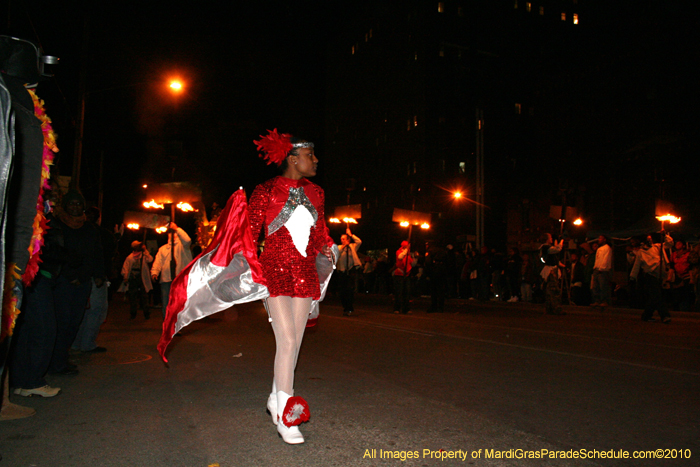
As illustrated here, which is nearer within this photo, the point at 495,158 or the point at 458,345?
the point at 458,345

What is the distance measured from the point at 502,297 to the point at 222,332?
42.3 feet

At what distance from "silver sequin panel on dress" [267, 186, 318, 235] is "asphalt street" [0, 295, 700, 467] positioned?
145cm

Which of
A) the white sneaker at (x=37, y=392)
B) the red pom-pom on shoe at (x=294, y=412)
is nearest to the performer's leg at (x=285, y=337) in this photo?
the red pom-pom on shoe at (x=294, y=412)

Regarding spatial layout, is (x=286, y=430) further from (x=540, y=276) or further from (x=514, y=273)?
(x=514, y=273)

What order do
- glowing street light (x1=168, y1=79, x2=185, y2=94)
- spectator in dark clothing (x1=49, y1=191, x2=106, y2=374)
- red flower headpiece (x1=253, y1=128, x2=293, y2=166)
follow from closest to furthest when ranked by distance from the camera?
red flower headpiece (x1=253, y1=128, x2=293, y2=166)
spectator in dark clothing (x1=49, y1=191, x2=106, y2=374)
glowing street light (x1=168, y1=79, x2=185, y2=94)

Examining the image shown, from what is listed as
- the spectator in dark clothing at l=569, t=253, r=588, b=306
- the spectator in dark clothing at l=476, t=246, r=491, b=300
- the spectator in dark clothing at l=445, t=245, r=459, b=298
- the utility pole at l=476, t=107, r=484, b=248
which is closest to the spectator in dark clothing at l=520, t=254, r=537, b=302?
the spectator in dark clothing at l=476, t=246, r=491, b=300

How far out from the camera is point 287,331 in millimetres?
4012

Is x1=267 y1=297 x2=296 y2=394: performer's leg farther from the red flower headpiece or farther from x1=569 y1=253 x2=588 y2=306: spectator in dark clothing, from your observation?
x1=569 y1=253 x2=588 y2=306: spectator in dark clothing

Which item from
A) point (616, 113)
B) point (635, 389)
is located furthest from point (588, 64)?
point (635, 389)

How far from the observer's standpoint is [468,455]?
3562 mm

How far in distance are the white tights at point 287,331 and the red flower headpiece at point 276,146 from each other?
1073mm

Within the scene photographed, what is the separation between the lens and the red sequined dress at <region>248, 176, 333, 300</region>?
407 cm

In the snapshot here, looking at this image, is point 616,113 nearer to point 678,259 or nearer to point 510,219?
point 510,219

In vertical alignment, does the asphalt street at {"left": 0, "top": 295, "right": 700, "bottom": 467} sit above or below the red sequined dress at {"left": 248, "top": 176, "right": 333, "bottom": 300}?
below
